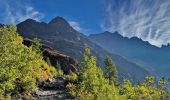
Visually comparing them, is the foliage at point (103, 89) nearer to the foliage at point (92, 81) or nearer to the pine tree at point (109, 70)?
the foliage at point (92, 81)

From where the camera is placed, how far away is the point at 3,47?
53281mm

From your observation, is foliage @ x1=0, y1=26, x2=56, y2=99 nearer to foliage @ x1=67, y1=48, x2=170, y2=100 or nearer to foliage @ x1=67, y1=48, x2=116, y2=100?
foliage @ x1=67, y1=48, x2=116, y2=100

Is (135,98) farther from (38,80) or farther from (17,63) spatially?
(38,80)

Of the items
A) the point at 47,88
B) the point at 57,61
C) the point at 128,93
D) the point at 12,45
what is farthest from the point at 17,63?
the point at 57,61

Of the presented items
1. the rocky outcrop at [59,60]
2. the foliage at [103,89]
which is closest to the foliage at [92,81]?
the foliage at [103,89]

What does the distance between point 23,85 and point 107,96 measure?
113 feet

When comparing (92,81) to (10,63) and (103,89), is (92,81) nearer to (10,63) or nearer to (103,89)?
(103,89)

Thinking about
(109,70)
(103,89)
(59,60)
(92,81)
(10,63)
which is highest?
(59,60)

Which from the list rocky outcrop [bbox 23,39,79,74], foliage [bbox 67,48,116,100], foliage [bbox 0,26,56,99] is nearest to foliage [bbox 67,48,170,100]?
foliage [bbox 67,48,116,100]

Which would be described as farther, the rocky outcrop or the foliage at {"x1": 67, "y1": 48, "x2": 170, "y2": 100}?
the rocky outcrop

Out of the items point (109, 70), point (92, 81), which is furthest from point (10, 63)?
point (109, 70)

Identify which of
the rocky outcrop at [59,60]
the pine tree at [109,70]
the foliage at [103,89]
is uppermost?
the rocky outcrop at [59,60]

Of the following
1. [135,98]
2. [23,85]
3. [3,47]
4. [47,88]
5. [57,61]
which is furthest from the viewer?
[57,61]

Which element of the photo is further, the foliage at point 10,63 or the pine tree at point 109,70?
the pine tree at point 109,70
